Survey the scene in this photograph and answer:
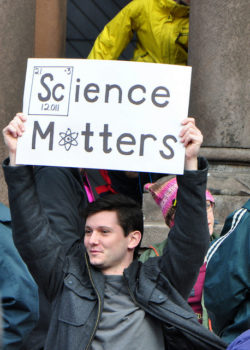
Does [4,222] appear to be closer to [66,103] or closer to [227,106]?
[66,103]

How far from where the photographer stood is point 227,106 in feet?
22.0

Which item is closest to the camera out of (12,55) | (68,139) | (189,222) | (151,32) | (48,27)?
(189,222)

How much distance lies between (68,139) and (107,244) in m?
0.49

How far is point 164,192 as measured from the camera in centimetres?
491

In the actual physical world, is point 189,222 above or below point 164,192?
below

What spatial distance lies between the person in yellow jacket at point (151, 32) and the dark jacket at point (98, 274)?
9.31 feet

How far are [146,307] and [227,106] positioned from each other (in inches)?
127

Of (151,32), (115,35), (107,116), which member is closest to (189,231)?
(107,116)

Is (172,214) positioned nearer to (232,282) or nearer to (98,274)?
(232,282)

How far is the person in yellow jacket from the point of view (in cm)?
654

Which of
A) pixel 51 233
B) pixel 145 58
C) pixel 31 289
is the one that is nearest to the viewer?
pixel 51 233

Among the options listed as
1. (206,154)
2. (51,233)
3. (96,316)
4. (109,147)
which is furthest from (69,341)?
(206,154)

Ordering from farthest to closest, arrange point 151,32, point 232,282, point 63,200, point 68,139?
point 151,32 → point 63,200 → point 232,282 → point 68,139

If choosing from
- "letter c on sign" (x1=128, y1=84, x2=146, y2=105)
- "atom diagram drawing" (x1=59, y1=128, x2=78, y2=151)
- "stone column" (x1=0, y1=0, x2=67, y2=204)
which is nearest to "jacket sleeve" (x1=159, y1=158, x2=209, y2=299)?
"letter c on sign" (x1=128, y1=84, x2=146, y2=105)
